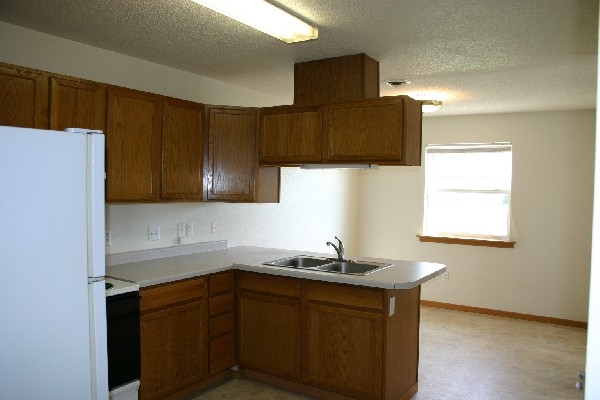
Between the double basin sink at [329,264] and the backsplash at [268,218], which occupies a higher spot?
the backsplash at [268,218]

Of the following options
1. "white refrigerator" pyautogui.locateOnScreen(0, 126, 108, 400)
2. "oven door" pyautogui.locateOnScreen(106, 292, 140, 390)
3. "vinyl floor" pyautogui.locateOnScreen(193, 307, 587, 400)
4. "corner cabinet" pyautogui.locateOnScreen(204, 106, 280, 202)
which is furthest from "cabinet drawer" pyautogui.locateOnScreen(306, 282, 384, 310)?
"white refrigerator" pyautogui.locateOnScreen(0, 126, 108, 400)

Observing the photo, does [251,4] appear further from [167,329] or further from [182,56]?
[167,329]

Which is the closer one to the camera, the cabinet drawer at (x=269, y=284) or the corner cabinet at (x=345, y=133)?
the corner cabinet at (x=345, y=133)

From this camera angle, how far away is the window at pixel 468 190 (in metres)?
5.49

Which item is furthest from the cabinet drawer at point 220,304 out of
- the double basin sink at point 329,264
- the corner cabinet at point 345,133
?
the corner cabinet at point 345,133

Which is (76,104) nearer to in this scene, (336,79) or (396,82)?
(336,79)

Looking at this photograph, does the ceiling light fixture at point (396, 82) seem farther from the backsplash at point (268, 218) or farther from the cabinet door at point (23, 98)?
the cabinet door at point (23, 98)

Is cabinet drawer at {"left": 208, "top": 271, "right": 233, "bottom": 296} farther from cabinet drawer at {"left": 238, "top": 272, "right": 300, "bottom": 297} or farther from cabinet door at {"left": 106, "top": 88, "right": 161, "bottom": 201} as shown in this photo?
cabinet door at {"left": 106, "top": 88, "right": 161, "bottom": 201}

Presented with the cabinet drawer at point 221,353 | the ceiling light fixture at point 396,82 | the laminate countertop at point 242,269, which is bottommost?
the cabinet drawer at point 221,353

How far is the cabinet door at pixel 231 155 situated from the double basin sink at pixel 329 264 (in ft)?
2.00

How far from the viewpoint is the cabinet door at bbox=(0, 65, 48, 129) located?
2426 millimetres

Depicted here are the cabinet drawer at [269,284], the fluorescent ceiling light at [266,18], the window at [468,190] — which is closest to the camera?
the fluorescent ceiling light at [266,18]

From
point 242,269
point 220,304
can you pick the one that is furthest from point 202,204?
point 220,304

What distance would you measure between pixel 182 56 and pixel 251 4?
1.28 metres
